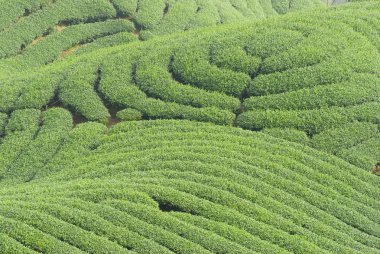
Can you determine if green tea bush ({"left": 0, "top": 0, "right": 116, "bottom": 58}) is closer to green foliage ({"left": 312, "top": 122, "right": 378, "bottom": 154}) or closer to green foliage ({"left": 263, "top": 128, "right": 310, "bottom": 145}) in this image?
green foliage ({"left": 263, "top": 128, "right": 310, "bottom": 145})

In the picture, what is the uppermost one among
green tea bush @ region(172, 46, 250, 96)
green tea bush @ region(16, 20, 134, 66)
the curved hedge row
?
green tea bush @ region(16, 20, 134, 66)

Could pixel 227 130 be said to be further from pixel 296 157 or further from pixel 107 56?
pixel 107 56

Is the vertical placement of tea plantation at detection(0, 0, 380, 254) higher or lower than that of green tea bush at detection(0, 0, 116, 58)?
lower

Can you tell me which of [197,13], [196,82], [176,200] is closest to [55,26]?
[197,13]

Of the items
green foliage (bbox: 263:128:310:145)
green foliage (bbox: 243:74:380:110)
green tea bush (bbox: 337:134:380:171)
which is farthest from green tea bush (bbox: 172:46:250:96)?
green tea bush (bbox: 337:134:380:171)

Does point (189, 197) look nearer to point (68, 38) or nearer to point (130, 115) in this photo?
point (130, 115)
